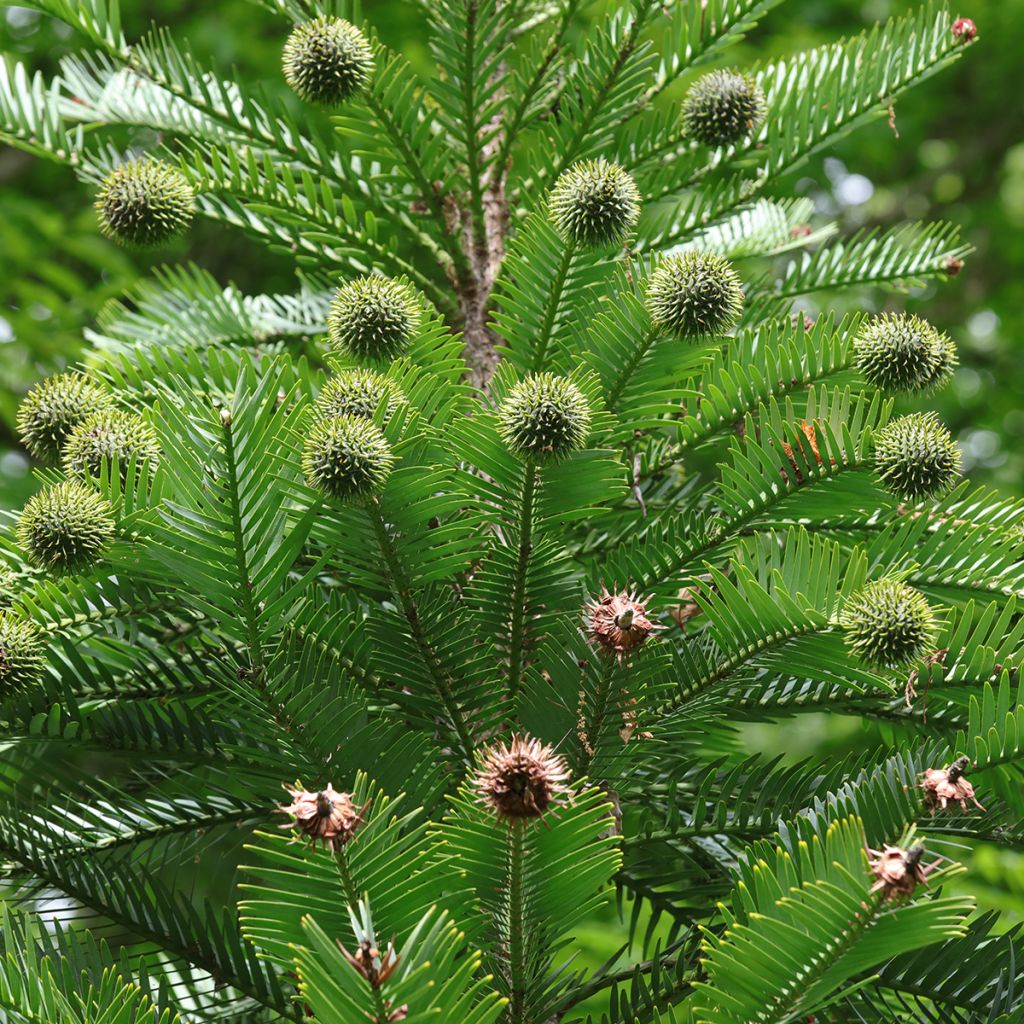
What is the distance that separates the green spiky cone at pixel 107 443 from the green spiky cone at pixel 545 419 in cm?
54

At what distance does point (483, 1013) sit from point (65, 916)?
33.2 inches

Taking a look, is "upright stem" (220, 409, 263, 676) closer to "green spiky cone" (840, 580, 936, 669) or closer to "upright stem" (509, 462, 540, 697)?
"upright stem" (509, 462, 540, 697)

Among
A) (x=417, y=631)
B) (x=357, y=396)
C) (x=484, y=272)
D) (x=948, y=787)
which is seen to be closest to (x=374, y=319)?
(x=357, y=396)

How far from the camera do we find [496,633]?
5.68ft

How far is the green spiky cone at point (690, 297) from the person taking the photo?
1685 millimetres

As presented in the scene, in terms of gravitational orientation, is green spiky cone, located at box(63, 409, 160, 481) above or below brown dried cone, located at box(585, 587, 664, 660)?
above

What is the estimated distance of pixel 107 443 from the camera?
1.71 metres

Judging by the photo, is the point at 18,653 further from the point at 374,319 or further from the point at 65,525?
the point at 374,319

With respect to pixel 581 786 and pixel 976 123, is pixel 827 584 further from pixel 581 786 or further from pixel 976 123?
pixel 976 123

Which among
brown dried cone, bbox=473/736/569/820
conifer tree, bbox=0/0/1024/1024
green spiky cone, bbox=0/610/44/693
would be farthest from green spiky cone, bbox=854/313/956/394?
green spiky cone, bbox=0/610/44/693

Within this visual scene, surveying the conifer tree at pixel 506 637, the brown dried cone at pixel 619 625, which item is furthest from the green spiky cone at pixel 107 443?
the brown dried cone at pixel 619 625

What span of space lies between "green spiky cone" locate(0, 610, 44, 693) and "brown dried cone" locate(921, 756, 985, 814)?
3.71 ft

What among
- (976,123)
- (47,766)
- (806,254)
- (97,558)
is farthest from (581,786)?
(976,123)

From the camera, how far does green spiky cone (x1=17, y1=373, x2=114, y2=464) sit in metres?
1.86
